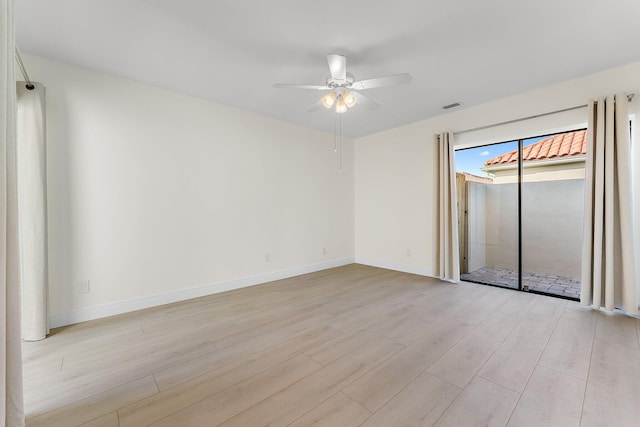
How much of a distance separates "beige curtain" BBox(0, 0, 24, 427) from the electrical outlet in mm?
1934

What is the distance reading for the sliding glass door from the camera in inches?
135

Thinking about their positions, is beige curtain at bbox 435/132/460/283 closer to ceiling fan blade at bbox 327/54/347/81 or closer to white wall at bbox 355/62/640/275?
white wall at bbox 355/62/640/275

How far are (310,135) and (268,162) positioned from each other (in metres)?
1.07

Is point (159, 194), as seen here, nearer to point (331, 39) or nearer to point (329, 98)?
point (329, 98)

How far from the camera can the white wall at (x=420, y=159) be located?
302 centimetres

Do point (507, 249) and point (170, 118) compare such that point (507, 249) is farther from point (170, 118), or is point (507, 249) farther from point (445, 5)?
point (170, 118)

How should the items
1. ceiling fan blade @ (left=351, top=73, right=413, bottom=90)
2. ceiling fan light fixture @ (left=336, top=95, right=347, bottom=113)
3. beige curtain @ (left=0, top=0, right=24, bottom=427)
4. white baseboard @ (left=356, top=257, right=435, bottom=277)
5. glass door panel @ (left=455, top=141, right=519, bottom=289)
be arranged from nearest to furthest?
beige curtain @ (left=0, top=0, right=24, bottom=427), ceiling fan blade @ (left=351, top=73, right=413, bottom=90), ceiling fan light fixture @ (left=336, top=95, right=347, bottom=113), glass door panel @ (left=455, top=141, right=519, bottom=289), white baseboard @ (left=356, top=257, right=435, bottom=277)

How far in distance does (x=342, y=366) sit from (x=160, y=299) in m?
2.43

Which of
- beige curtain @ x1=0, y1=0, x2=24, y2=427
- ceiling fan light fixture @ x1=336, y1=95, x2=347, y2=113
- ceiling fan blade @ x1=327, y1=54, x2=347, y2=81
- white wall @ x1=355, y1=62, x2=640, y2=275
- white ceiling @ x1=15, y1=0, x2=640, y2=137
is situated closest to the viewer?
beige curtain @ x1=0, y1=0, x2=24, y2=427

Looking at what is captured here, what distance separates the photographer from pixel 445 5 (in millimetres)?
1910

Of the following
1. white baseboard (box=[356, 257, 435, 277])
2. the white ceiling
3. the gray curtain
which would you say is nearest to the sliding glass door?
white baseboard (box=[356, 257, 435, 277])

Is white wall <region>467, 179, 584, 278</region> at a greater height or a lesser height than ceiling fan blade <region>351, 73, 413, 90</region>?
lesser

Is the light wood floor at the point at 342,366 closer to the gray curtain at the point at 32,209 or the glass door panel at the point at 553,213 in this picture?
the gray curtain at the point at 32,209

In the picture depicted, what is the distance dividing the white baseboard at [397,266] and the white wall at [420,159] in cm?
2
